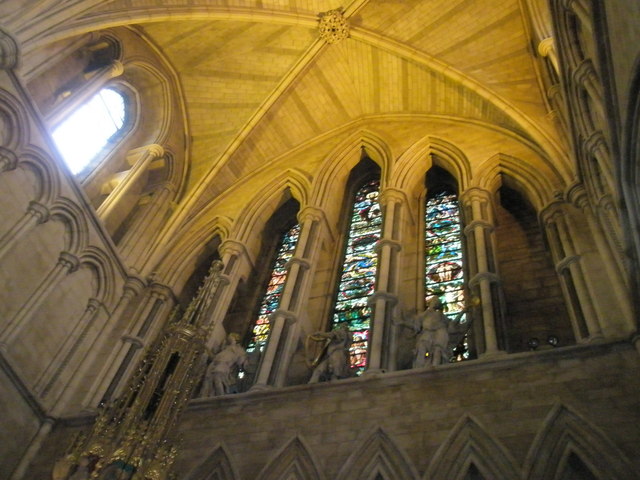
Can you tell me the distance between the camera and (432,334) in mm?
8523

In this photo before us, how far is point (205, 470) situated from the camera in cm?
766

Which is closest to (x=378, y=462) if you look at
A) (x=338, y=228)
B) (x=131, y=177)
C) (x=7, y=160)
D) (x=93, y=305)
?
(x=93, y=305)

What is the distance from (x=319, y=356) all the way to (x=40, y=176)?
4.54 metres

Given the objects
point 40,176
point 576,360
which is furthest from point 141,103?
point 576,360

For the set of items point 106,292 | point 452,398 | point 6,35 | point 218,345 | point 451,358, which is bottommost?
point 452,398

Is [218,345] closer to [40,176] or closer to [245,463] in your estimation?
[245,463]

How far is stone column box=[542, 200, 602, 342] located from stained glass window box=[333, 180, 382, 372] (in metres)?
2.50

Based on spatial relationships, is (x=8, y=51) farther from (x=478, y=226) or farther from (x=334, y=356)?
(x=478, y=226)

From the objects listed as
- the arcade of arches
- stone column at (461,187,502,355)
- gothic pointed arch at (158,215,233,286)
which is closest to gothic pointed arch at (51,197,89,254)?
the arcade of arches

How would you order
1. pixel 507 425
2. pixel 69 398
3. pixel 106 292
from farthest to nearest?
pixel 106 292
pixel 69 398
pixel 507 425

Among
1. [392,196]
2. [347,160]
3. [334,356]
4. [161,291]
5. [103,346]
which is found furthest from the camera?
[347,160]

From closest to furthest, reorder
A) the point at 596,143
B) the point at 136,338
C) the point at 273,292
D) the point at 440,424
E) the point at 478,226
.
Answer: the point at 440,424 → the point at 596,143 → the point at 478,226 → the point at 136,338 → the point at 273,292

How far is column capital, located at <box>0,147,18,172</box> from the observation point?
29.8 ft

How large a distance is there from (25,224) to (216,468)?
413 centimetres
